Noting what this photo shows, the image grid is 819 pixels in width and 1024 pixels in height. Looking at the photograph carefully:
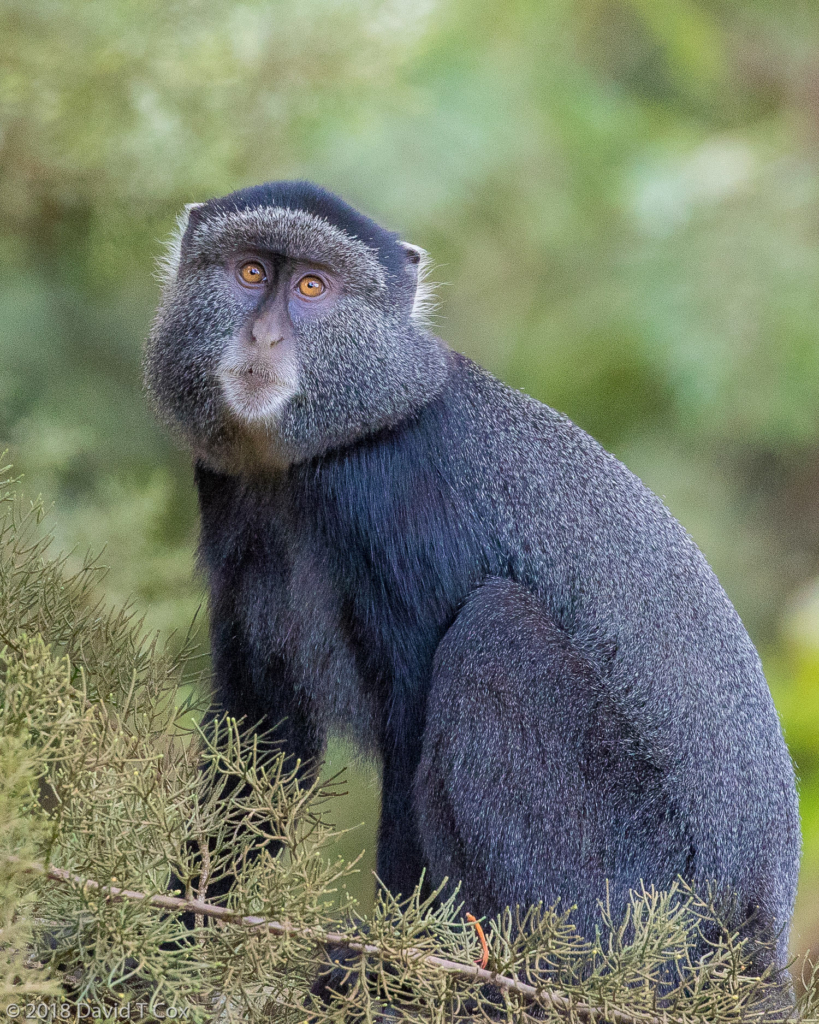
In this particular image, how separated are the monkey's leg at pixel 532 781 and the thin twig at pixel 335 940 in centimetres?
86

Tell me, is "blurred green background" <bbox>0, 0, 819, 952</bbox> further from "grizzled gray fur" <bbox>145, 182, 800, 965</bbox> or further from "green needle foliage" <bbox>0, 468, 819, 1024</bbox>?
"green needle foliage" <bbox>0, 468, 819, 1024</bbox>

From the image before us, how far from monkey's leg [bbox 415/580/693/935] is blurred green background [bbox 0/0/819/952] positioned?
1.38 m

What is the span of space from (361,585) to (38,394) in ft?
11.3

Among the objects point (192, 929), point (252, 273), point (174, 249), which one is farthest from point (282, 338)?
point (192, 929)

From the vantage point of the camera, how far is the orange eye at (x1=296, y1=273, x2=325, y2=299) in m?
4.15

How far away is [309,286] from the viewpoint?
4156 mm

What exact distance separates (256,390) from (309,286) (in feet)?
1.61

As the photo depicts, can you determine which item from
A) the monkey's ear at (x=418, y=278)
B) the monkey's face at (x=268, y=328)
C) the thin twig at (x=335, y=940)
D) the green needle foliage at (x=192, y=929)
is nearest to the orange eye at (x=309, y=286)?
the monkey's face at (x=268, y=328)

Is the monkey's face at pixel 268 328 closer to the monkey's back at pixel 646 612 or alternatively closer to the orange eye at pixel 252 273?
the orange eye at pixel 252 273

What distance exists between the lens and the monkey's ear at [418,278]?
4.49m

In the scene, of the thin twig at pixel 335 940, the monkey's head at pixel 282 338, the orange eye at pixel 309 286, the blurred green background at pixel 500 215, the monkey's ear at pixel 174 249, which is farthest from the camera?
the blurred green background at pixel 500 215

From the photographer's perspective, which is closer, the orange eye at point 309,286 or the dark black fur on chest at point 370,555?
the dark black fur on chest at point 370,555

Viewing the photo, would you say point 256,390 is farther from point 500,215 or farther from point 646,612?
point 500,215

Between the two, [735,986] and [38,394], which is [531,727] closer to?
[735,986]
